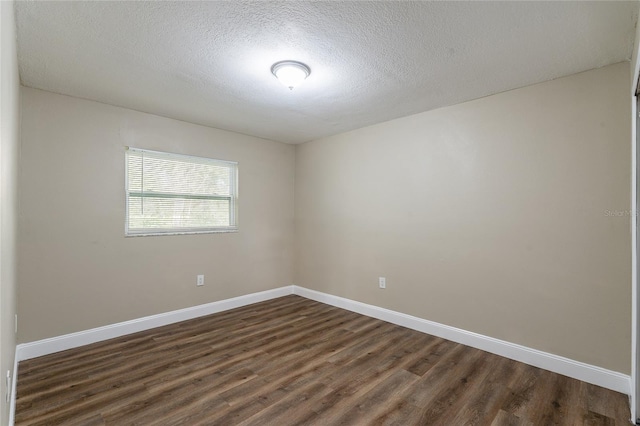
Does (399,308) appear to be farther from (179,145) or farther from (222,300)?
(179,145)

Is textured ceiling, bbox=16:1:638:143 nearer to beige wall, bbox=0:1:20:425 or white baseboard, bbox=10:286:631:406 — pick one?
beige wall, bbox=0:1:20:425

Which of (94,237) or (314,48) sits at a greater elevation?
(314,48)

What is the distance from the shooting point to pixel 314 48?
2.11 metres

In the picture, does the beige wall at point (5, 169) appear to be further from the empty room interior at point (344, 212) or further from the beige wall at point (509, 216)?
the beige wall at point (509, 216)

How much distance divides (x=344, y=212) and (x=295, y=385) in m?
2.41

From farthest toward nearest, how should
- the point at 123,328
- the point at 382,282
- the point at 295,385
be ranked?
the point at 382,282, the point at 123,328, the point at 295,385

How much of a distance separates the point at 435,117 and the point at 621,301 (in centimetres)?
223

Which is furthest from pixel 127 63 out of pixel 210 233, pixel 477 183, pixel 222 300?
pixel 477 183

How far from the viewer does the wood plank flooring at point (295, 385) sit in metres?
1.94

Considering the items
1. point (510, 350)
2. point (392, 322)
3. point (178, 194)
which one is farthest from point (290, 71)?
point (510, 350)

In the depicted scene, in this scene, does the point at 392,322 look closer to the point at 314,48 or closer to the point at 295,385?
the point at 295,385

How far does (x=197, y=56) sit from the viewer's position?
221cm

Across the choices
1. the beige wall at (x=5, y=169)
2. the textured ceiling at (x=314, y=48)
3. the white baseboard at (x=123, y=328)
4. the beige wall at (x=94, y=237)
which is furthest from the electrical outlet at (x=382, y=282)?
the beige wall at (x=5, y=169)

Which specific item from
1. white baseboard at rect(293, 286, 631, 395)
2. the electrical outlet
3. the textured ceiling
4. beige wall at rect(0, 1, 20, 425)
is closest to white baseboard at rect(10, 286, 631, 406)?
white baseboard at rect(293, 286, 631, 395)
